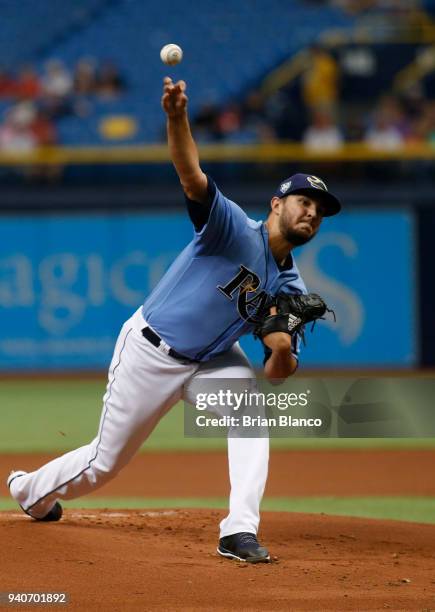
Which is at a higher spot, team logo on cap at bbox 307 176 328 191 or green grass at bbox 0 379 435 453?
team logo on cap at bbox 307 176 328 191

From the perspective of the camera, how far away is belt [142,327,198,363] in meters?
5.03

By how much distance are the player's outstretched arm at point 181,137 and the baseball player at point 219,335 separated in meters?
0.16

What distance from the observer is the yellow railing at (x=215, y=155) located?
49.6ft

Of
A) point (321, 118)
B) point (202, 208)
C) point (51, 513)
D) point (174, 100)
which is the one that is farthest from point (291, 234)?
point (321, 118)

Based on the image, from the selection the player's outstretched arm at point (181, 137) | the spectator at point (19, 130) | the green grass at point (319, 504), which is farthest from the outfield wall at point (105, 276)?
the player's outstretched arm at point (181, 137)

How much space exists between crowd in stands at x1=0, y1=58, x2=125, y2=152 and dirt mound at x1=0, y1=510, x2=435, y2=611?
34.8ft

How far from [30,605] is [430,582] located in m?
1.65

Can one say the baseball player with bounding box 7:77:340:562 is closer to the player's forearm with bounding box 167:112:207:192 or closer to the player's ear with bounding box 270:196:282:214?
the player's ear with bounding box 270:196:282:214

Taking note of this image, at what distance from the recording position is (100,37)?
19.3m

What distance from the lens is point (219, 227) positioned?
4.85 meters

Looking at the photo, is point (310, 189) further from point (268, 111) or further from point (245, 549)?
point (268, 111)

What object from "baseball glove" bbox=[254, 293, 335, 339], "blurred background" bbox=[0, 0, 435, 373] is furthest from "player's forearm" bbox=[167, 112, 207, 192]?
"blurred background" bbox=[0, 0, 435, 373]

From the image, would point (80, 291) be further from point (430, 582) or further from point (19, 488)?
point (430, 582)

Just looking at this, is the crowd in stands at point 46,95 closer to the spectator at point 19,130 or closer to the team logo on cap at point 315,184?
the spectator at point 19,130
